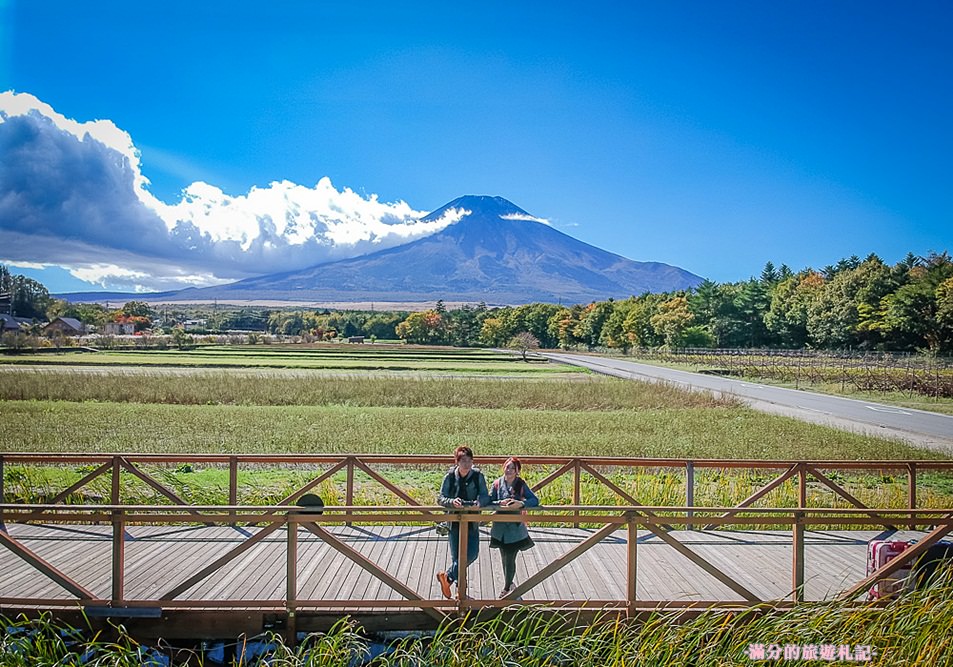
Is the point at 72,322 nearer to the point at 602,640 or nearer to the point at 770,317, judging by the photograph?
the point at 602,640

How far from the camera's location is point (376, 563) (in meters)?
6.94

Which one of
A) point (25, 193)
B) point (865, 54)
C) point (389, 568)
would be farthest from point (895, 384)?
point (25, 193)

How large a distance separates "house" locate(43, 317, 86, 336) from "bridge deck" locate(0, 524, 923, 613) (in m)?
37.0

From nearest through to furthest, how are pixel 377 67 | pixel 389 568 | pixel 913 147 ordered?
pixel 389 568 → pixel 913 147 → pixel 377 67

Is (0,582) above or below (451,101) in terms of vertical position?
below

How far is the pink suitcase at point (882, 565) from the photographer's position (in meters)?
5.65

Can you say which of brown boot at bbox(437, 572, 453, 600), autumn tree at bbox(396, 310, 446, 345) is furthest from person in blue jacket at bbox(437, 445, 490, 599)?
autumn tree at bbox(396, 310, 446, 345)

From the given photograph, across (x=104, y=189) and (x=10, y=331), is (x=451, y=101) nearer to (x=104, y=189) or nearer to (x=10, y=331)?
(x=104, y=189)

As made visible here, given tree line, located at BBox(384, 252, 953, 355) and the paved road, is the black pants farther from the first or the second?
tree line, located at BBox(384, 252, 953, 355)

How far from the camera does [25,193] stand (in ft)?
90.8

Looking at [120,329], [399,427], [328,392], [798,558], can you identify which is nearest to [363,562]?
[798,558]

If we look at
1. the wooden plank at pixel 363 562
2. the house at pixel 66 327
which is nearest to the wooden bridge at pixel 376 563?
the wooden plank at pixel 363 562

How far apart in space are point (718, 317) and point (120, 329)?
64.6m

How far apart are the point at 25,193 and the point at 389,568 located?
1126 inches
